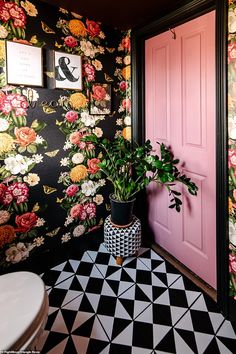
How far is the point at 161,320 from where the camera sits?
1505 millimetres

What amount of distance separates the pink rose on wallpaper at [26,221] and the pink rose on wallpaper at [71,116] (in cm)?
77

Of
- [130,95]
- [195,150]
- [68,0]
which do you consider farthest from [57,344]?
[68,0]

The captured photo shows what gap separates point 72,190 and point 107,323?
3.27 ft

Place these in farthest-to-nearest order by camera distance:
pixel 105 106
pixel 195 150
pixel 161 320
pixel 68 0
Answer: pixel 105 106 → pixel 195 150 → pixel 68 0 → pixel 161 320

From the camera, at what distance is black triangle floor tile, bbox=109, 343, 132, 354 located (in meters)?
1.32

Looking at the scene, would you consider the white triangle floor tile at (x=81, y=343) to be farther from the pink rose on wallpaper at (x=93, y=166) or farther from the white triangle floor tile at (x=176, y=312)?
the pink rose on wallpaper at (x=93, y=166)

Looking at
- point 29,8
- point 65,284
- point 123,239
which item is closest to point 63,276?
point 65,284

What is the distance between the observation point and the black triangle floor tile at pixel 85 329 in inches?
56.2

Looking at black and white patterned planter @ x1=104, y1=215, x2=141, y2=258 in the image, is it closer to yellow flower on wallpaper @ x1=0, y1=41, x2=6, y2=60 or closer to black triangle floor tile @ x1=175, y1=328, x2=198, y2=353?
black triangle floor tile @ x1=175, y1=328, x2=198, y2=353

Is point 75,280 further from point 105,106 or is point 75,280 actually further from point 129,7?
point 129,7

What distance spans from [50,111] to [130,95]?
29.9 inches

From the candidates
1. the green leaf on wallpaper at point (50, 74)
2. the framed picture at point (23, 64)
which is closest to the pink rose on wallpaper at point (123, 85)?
the green leaf on wallpaper at point (50, 74)

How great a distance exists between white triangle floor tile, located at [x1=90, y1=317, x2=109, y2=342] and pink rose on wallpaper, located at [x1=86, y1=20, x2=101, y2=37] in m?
2.06

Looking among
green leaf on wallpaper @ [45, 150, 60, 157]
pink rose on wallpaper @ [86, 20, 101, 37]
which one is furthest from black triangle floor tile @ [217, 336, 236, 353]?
pink rose on wallpaper @ [86, 20, 101, 37]
